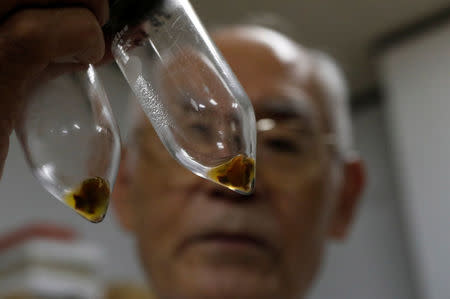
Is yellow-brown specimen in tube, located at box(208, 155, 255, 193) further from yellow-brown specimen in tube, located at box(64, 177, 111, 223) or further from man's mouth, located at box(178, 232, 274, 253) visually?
man's mouth, located at box(178, 232, 274, 253)

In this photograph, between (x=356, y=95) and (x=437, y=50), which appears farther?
(x=356, y=95)

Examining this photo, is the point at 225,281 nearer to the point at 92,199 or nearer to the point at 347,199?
the point at 347,199

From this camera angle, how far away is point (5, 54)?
179mm

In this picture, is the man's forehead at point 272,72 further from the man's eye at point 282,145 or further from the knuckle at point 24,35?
the knuckle at point 24,35

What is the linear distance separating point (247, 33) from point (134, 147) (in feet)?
0.55

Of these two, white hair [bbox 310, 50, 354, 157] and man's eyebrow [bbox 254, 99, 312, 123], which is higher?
man's eyebrow [bbox 254, 99, 312, 123]

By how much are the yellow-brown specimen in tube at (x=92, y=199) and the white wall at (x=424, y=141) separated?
5.12 ft

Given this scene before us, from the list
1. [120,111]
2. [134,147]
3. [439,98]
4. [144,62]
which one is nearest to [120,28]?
[144,62]

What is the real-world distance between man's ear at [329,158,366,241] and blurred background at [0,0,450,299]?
96cm

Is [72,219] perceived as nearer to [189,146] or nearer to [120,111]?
[120,111]

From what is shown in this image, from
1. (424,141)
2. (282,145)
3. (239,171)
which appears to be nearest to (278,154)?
(282,145)

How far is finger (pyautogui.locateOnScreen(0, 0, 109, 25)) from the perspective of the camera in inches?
7.0

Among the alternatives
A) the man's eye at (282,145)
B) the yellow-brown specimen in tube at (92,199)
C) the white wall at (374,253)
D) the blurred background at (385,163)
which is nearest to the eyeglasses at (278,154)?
the man's eye at (282,145)

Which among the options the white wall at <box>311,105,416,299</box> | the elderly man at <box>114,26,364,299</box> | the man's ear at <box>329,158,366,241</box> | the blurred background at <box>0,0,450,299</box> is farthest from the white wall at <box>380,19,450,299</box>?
the elderly man at <box>114,26,364,299</box>
